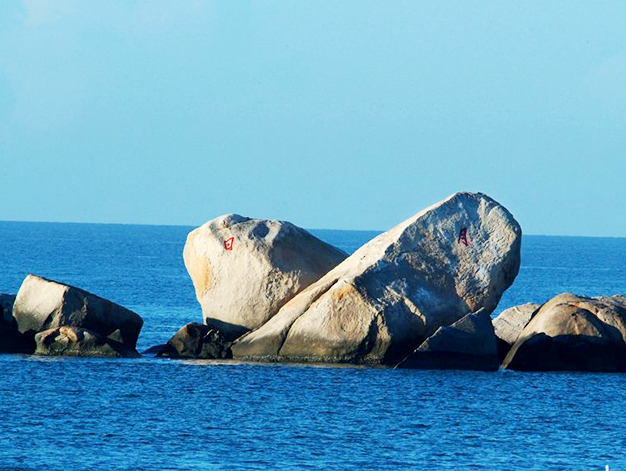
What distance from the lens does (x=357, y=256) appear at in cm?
3922

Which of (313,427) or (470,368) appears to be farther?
(470,368)

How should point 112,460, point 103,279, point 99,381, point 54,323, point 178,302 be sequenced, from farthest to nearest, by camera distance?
point 103,279, point 178,302, point 54,323, point 99,381, point 112,460

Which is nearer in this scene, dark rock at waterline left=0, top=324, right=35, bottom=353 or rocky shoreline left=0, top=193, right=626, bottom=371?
rocky shoreline left=0, top=193, right=626, bottom=371

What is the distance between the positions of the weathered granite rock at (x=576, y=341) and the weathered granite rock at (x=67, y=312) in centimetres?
1138

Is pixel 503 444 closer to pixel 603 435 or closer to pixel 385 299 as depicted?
pixel 603 435

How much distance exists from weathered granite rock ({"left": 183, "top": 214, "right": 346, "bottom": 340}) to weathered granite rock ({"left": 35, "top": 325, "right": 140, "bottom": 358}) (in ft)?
10.7

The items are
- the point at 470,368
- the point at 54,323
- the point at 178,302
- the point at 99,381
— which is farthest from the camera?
the point at 178,302

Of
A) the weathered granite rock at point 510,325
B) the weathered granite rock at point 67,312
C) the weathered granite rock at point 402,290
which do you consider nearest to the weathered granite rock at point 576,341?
the weathered granite rock at point 402,290

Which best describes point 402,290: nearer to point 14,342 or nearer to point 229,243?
point 229,243

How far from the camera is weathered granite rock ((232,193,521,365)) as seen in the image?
123 feet

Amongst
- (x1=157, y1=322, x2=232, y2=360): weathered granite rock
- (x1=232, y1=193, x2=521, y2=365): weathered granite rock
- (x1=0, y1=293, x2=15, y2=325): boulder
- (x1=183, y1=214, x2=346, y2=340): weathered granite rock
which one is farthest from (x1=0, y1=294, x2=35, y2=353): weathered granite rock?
(x1=232, y1=193, x2=521, y2=365): weathered granite rock

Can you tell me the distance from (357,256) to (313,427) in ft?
33.7

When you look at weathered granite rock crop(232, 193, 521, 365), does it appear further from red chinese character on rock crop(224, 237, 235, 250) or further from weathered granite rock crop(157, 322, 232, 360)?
red chinese character on rock crop(224, 237, 235, 250)

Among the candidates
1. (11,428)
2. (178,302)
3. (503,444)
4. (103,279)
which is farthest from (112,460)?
(103,279)
